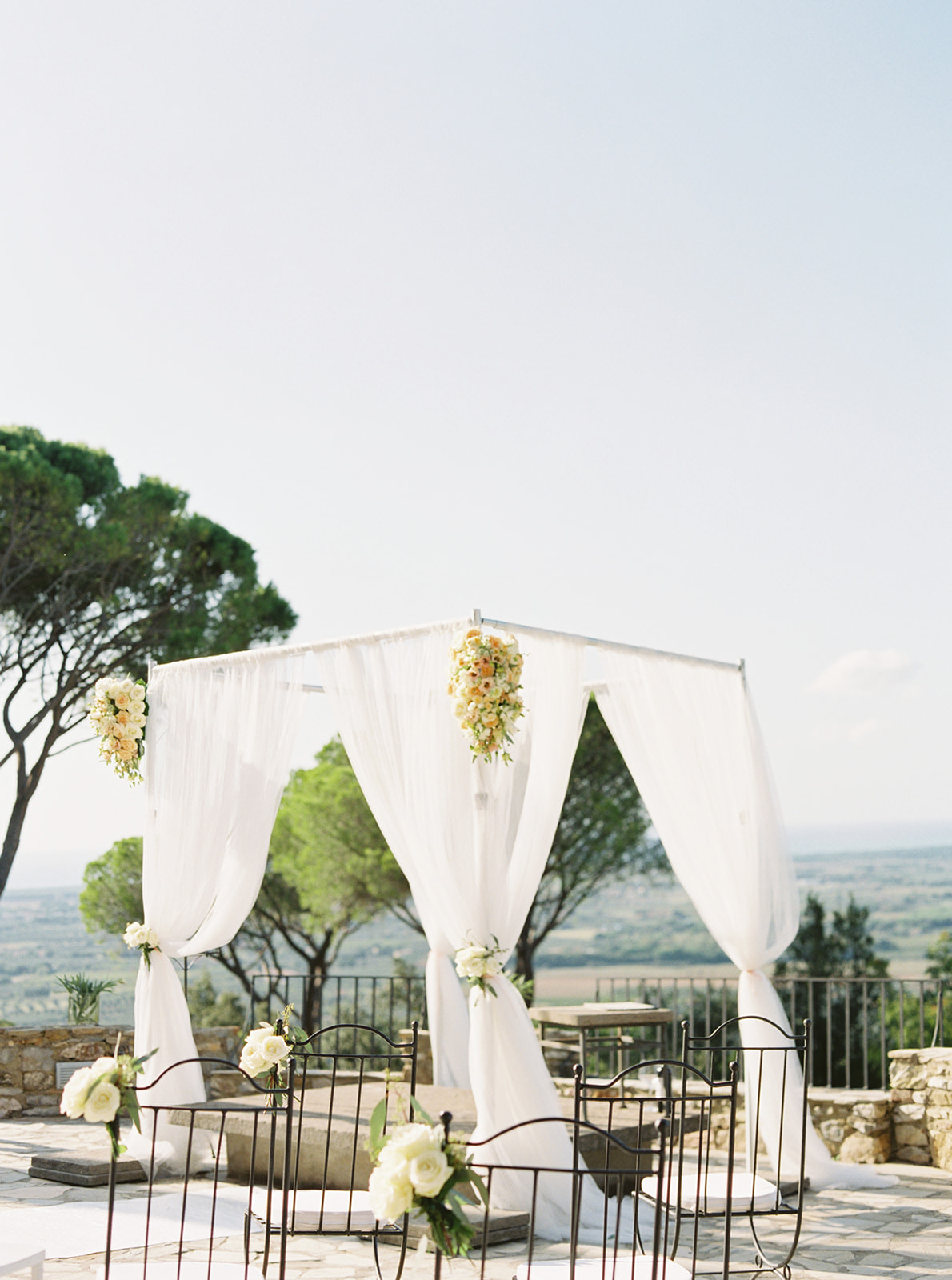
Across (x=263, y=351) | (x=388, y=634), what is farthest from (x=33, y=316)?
(x=388, y=634)

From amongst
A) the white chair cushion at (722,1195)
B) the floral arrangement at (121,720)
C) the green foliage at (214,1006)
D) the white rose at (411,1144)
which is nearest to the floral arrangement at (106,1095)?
the white rose at (411,1144)

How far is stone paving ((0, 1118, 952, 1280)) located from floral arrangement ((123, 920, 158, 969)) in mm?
948

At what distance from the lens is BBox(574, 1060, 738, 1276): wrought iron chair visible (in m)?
3.02

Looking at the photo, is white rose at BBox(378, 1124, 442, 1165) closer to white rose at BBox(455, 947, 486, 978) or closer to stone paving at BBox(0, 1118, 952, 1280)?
stone paving at BBox(0, 1118, 952, 1280)

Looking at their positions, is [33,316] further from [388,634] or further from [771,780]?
[771,780]

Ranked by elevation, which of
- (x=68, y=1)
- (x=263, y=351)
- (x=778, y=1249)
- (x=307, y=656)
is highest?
(x=68, y=1)

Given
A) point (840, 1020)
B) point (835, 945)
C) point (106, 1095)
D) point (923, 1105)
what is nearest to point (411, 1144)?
point (106, 1095)

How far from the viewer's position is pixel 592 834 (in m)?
13.4

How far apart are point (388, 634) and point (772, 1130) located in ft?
9.20

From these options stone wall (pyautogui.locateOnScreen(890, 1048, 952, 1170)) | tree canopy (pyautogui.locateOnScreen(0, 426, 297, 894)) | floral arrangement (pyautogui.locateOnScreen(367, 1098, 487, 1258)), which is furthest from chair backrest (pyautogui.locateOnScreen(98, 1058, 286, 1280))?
tree canopy (pyautogui.locateOnScreen(0, 426, 297, 894))

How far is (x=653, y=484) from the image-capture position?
15688 mm

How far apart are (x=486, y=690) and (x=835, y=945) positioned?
11.5m

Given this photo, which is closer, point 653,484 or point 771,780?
point 771,780

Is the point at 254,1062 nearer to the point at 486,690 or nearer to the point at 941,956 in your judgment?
the point at 486,690
